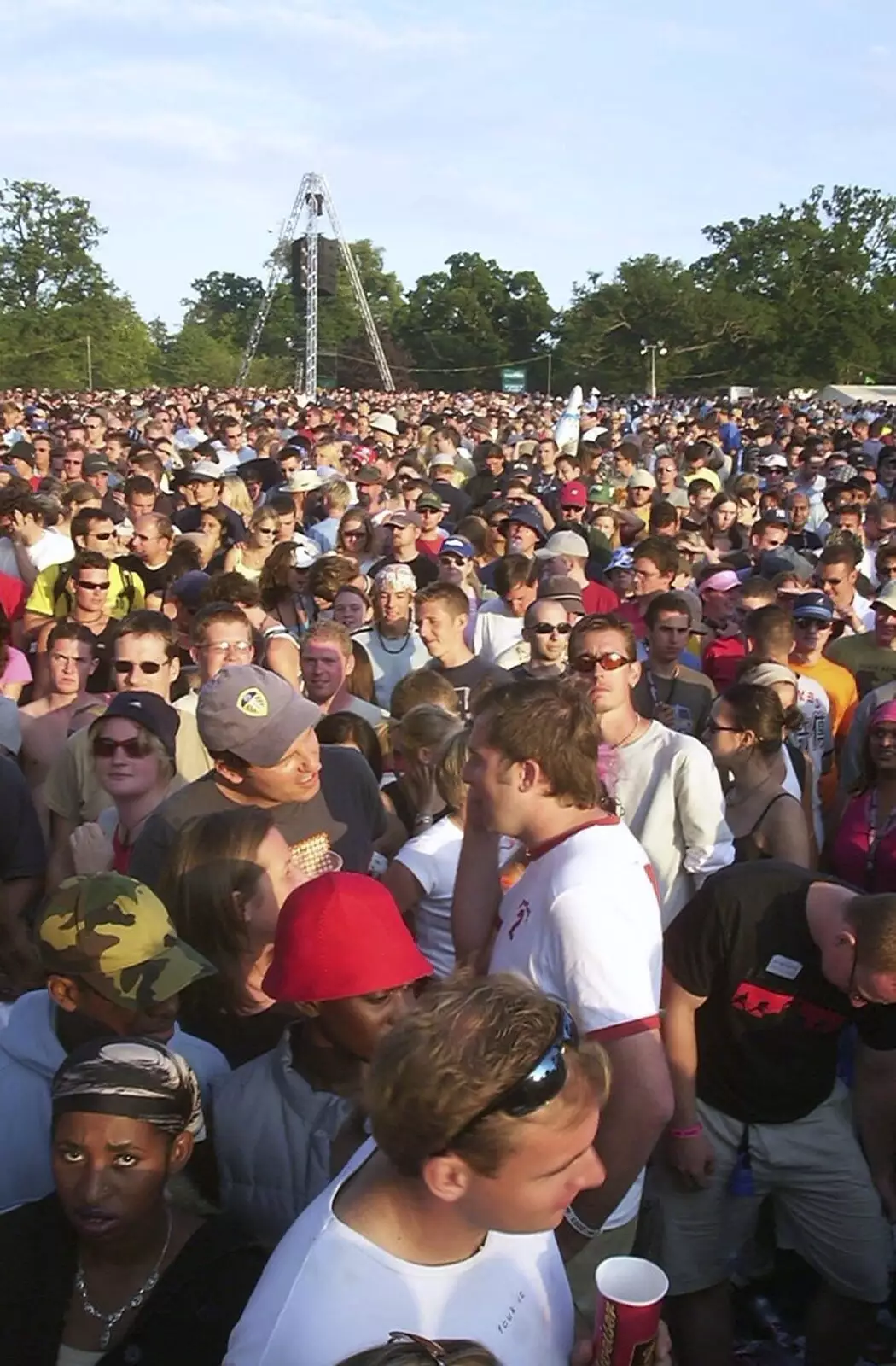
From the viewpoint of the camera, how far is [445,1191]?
158 cm

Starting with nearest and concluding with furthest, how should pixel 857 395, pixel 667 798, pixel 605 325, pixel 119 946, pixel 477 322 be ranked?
pixel 119 946
pixel 667 798
pixel 857 395
pixel 605 325
pixel 477 322

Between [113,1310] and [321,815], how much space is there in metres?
1.68

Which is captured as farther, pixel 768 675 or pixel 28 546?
pixel 28 546

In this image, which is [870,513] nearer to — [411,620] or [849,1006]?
[411,620]

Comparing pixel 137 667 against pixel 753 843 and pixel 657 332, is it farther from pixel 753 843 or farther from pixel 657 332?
pixel 657 332

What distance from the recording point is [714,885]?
116 inches

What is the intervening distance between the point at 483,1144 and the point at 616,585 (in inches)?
236

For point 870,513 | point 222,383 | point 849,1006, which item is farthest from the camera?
point 222,383

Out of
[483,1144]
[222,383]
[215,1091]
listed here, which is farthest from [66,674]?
[222,383]

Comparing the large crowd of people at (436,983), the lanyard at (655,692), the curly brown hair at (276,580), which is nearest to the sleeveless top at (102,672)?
the large crowd of people at (436,983)

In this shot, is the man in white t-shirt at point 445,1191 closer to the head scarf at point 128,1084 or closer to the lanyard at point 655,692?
the head scarf at point 128,1084

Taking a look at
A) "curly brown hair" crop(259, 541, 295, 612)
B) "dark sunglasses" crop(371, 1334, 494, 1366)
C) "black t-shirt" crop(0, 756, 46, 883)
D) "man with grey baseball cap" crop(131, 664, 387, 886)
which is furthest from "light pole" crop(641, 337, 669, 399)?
"dark sunglasses" crop(371, 1334, 494, 1366)

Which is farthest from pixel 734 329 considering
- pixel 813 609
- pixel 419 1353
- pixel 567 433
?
pixel 419 1353

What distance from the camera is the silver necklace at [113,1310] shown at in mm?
1988
